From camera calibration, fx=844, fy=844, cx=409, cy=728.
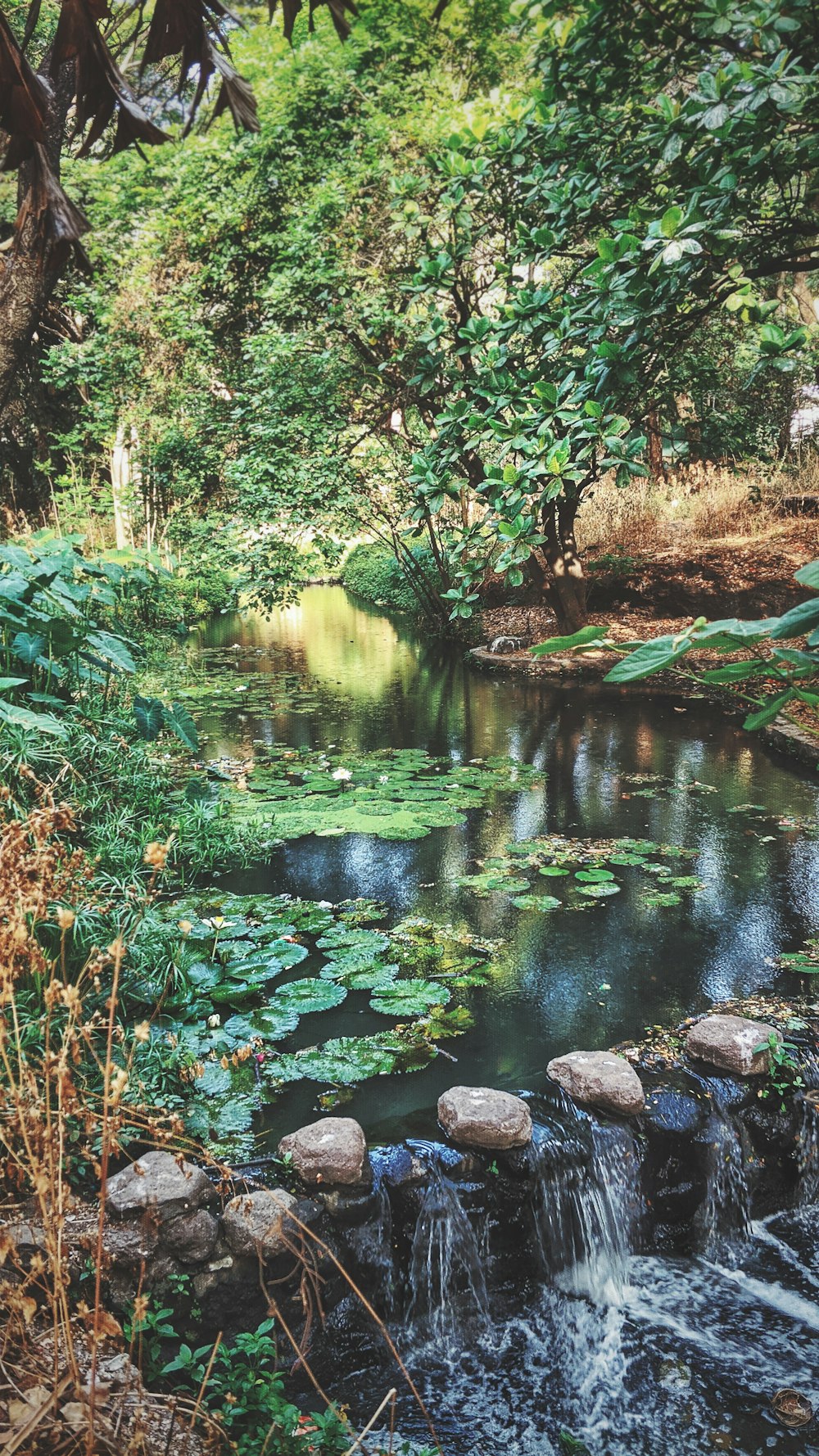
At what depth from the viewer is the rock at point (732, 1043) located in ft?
9.80

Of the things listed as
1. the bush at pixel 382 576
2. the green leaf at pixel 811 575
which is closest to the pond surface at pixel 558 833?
the green leaf at pixel 811 575

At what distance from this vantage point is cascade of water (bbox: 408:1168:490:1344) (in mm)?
2480

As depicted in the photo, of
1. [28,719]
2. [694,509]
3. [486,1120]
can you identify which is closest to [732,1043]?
[486,1120]

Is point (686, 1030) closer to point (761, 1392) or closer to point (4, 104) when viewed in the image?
point (761, 1392)

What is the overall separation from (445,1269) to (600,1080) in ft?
2.49

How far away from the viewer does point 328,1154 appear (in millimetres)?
2496

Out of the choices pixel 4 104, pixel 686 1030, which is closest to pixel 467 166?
pixel 4 104

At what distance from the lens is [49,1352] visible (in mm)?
1755

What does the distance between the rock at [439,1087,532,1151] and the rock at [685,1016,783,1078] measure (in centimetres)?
77

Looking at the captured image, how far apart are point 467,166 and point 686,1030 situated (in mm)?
4587

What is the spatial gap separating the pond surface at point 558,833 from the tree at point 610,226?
169cm

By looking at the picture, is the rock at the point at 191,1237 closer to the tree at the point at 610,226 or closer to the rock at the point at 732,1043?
the rock at the point at 732,1043

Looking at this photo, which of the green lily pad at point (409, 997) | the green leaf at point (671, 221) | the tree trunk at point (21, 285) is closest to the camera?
the green leaf at point (671, 221)

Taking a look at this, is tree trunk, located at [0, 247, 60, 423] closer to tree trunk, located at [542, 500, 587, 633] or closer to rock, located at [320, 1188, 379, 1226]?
tree trunk, located at [542, 500, 587, 633]
